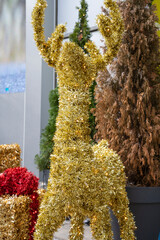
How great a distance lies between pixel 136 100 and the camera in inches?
109

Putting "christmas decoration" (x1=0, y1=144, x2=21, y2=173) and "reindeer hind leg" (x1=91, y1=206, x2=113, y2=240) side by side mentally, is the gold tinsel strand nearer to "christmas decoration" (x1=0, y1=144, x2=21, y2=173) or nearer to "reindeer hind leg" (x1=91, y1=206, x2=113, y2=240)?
"reindeer hind leg" (x1=91, y1=206, x2=113, y2=240)

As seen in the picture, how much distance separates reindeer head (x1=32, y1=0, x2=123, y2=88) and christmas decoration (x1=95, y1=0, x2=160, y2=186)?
1.00 metres

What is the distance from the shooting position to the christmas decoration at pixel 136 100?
2.64 meters

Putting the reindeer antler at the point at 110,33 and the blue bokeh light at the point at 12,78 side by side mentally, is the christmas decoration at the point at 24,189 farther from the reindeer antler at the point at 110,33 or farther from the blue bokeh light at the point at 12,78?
the blue bokeh light at the point at 12,78

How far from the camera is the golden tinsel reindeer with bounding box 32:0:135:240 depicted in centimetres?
149

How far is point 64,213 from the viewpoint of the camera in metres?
1.52

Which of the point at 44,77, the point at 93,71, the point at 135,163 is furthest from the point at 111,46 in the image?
the point at 44,77

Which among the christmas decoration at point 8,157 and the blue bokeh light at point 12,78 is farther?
the blue bokeh light at point 12,78

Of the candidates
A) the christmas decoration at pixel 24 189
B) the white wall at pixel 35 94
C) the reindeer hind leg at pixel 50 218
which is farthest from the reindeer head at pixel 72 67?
the white wall at pixel 35 94

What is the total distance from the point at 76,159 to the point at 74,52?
62 cm

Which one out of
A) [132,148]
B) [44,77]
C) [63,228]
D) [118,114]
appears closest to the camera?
[132,148]

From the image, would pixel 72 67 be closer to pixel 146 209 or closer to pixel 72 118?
pixel 72 118

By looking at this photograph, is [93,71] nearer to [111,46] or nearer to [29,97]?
[111,46]

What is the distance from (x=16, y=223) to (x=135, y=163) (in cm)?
127
